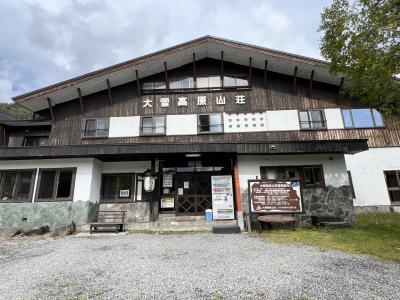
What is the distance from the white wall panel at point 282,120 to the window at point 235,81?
2.54 metres

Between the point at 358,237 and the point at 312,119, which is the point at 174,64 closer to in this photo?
the point at 312,119

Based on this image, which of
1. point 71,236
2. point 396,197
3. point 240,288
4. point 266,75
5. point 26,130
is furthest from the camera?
point 26,130

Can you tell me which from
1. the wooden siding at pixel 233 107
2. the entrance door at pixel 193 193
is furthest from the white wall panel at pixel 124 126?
the entrance door at pixel 193 193

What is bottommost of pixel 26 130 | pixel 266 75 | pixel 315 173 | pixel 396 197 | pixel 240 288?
pixel 240 288

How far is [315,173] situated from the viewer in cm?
1168

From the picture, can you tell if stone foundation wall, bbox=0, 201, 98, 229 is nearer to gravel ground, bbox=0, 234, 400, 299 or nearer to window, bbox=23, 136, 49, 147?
gravel ground, bbox=0, 234, 400, 299

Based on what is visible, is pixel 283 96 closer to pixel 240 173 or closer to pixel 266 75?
pixel 266 75

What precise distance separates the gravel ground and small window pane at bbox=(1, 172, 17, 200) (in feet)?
16.0

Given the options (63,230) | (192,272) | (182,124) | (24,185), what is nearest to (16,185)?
(24,185)

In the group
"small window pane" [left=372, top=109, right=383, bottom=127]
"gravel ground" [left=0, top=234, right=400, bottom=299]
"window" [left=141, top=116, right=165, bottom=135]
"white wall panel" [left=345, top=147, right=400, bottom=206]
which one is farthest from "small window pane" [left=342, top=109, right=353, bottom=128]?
"window" [left=141, top=116, right=165, bottom=135]

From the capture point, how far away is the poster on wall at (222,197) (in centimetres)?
1191

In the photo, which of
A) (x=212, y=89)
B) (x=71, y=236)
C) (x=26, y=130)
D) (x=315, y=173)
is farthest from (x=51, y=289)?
(x=26, y=130)

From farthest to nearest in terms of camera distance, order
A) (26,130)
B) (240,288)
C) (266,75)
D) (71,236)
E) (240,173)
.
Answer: (26,130) → (266,75) → (240,173) → (71,236) → (240,288)

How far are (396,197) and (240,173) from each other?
384 inches
